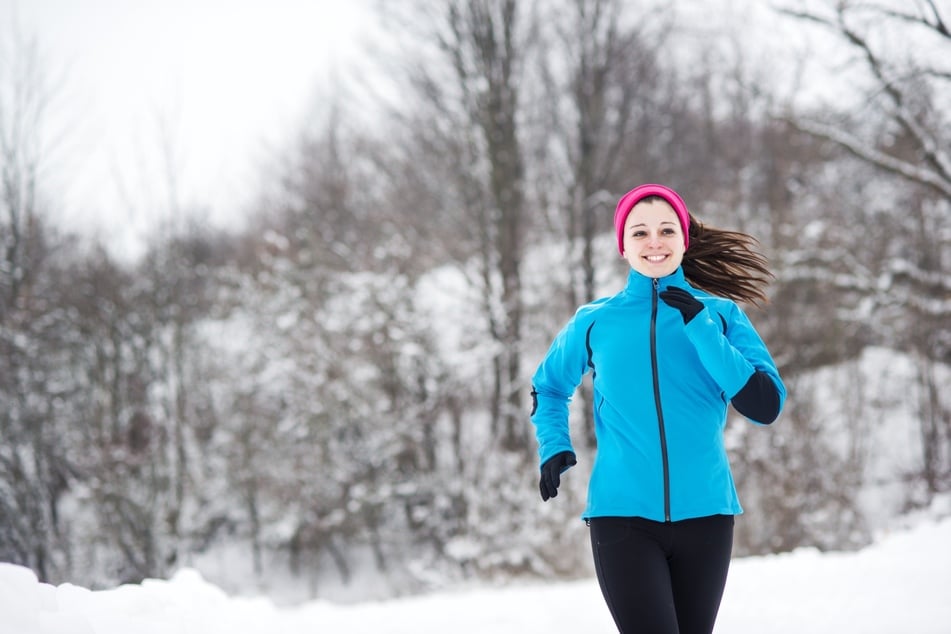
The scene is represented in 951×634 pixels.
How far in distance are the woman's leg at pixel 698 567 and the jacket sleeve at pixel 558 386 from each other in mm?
427

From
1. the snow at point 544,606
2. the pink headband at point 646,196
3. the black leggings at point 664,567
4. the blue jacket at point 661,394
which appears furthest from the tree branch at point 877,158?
the black leggings at point 664,567

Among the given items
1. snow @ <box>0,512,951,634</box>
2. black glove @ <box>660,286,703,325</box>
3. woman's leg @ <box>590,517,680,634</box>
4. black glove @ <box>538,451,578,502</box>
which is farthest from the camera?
snow @ <box>0,512,951,634</box>

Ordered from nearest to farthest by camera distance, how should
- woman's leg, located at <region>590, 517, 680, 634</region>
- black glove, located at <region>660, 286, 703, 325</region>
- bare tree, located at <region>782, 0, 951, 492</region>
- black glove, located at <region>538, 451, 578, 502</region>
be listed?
woman's leg, located at <region>590, 517, 680, 634</region>
black glove, located at <region>660, 286, 703, 325</region>
black glove, located at <region>538, 451, 578, 502</region>
bare tree, located at <region>782, 0, 951, 492</region>

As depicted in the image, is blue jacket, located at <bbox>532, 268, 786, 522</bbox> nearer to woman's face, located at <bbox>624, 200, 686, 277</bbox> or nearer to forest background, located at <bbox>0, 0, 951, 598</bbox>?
woman's face, located at <bbox>624, 200, 686, 277</bbox>

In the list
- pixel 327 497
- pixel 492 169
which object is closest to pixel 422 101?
pixel 492 169

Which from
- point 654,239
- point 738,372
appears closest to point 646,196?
point 654,239

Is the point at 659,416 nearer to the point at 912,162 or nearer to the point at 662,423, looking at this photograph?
the point at 662,423

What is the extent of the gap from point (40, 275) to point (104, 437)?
4182 millimetres

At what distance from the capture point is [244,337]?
15.9 metres

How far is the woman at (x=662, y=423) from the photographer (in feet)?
6.22

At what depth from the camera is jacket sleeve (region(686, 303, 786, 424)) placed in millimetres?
1887

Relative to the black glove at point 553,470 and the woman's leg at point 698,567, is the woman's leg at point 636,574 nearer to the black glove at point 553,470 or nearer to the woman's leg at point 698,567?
the woman's leg at point 698,567

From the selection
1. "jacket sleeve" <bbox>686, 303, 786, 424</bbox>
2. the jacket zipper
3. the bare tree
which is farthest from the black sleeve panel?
the bare tree

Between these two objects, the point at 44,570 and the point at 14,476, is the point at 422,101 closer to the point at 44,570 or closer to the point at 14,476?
the point at 14,476
